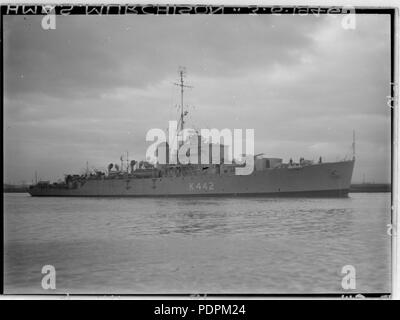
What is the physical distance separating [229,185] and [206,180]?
0.17 metres

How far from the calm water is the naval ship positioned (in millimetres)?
173

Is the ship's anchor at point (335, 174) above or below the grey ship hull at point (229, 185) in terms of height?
above

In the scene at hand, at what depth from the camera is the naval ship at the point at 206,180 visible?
120 inches

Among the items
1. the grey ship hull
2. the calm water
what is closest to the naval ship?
the grey ship hull

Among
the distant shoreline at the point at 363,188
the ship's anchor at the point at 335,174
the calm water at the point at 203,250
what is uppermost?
the ship's anchor at the point at 335,174

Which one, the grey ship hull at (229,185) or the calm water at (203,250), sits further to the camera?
the grey ship hull at (229,185)

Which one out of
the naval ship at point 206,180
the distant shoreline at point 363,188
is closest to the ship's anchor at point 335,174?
the naval ship at point 206,180

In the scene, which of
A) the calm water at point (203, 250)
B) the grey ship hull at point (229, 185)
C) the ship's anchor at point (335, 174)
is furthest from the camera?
the grey ship hull at point (229, 185)

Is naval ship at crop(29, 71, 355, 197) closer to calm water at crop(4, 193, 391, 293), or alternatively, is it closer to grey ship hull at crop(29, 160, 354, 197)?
grey ship hull at crop(29, 160, 354, 197)

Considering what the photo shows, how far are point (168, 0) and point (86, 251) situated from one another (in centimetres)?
168

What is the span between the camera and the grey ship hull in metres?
3.12

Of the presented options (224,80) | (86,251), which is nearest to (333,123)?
(224,80)

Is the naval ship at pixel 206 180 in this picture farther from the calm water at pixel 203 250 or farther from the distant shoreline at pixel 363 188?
the calm water at pixel 203 250

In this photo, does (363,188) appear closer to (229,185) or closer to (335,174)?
(335,174)
